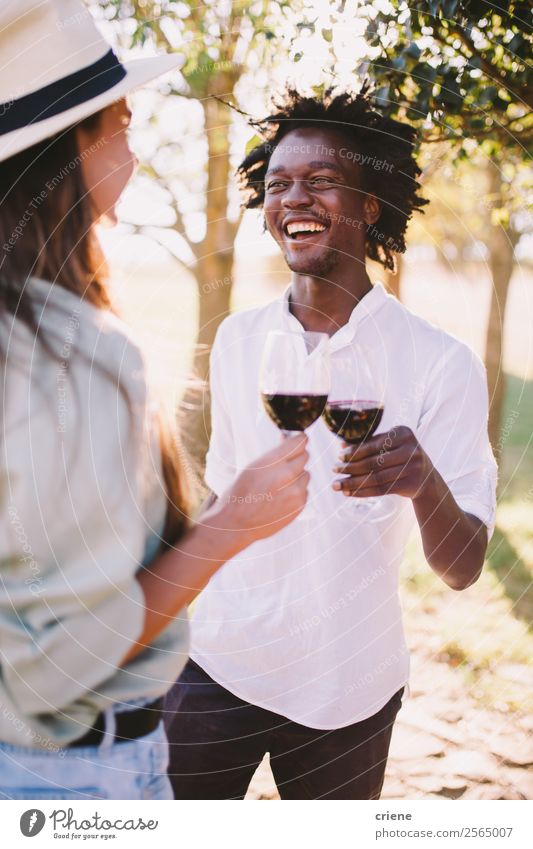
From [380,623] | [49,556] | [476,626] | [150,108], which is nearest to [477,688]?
[476,626]

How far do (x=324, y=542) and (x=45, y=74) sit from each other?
0.88m

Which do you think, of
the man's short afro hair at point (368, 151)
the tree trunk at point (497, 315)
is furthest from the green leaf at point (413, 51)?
the tree trunk at point (497, 315)

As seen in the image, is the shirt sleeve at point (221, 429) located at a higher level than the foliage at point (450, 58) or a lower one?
lower

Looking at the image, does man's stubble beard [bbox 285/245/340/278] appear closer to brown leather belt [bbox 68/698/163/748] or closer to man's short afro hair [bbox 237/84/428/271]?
man's short afro hair [bbox 237/84/428/271]

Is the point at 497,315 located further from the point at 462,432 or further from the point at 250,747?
the point at 250,747

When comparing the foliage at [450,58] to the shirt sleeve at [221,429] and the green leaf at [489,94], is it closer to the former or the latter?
the green leaf at [489,94]

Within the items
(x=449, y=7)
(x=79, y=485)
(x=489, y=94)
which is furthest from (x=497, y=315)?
(x=79, y=485)

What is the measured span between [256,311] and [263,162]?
0.31 meters

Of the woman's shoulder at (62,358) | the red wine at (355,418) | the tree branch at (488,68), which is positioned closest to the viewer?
the woman's shoulder at (62,358)

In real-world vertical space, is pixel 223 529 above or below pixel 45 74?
below

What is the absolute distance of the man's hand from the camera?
1.16m

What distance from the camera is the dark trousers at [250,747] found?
144cm

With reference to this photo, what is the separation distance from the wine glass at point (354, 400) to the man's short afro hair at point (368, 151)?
0.40m

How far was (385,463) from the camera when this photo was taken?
116 cm
